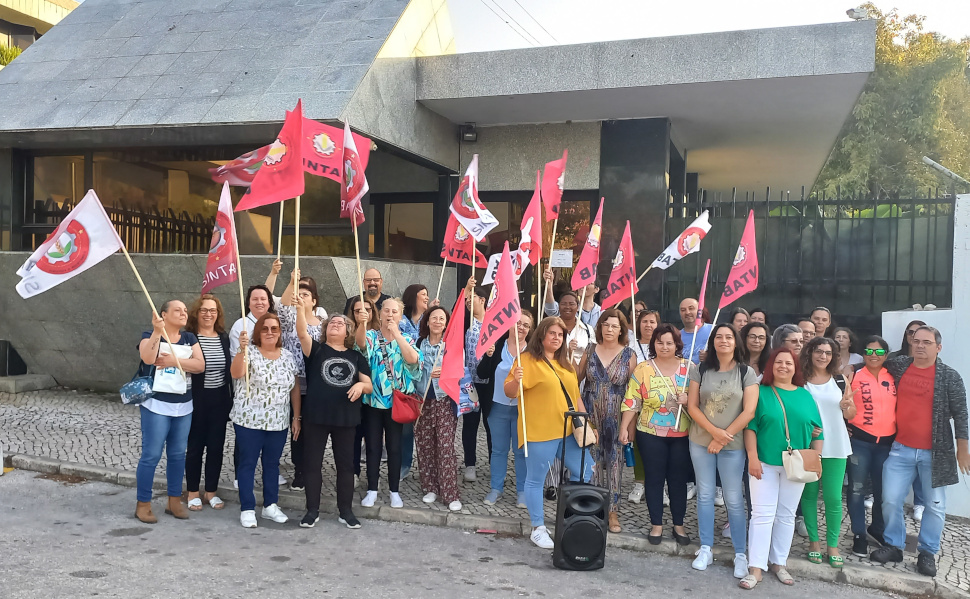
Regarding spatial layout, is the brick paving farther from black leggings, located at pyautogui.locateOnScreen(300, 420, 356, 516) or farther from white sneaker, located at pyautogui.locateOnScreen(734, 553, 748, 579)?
black leggings, located at pyautogui.locateOnScreen(300, 420, 356, 516)

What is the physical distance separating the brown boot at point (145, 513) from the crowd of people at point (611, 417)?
3cm

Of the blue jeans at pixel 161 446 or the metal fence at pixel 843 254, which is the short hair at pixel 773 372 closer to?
the blue jeans at pixel 161 446

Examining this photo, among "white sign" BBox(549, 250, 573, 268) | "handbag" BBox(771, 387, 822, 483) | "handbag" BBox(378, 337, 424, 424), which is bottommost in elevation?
"handbag" BBox(771, 387, 822, 483)

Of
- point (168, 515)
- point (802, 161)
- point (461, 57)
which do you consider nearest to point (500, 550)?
point (168, 515)

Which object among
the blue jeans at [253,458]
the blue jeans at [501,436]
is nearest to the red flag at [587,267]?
the blue jeans at [501,436]

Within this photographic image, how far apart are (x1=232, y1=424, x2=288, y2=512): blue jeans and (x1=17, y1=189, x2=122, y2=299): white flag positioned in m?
1.71

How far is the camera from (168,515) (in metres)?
6.17

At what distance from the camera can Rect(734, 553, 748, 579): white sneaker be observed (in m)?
5.14

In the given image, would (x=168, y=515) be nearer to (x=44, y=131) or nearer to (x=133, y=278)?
(x=133, y=278)

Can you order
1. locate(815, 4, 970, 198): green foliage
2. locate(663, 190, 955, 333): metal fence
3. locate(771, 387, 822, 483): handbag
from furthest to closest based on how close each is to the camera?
locate(815, 4, 970, 198): green foliage → locate(663, 190, 955, 333): metal fence → locate(771, 387, 822, 483): handbag

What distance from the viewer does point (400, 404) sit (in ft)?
20.7

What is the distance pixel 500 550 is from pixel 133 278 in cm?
746

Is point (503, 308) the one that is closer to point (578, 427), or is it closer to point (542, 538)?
point (578, 427)

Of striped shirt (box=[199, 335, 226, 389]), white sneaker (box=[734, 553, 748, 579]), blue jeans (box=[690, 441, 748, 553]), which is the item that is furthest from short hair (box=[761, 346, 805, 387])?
striped shirt (box=[199, 335, 226, 389])
